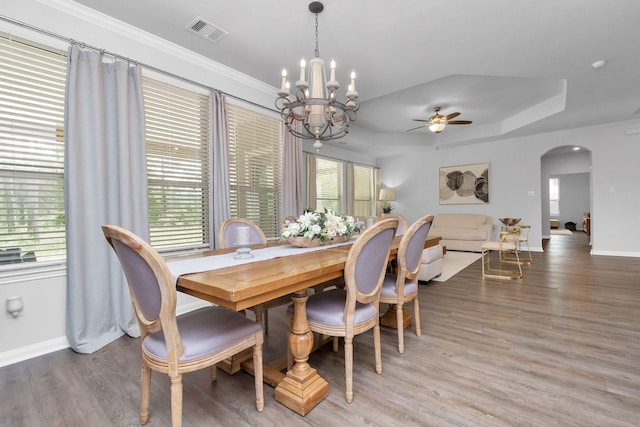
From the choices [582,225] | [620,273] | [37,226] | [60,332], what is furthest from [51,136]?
[582,225]

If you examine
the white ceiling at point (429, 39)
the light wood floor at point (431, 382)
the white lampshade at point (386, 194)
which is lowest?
the light wood floor at point (431, 382)

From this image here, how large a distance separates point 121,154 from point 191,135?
818 millimetres

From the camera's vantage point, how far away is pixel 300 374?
1.58 metres

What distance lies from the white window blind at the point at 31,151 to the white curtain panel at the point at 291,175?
2358 mm

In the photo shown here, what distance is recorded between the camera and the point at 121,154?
96.2 inches

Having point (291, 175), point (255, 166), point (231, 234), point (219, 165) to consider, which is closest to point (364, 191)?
point (291, 175)

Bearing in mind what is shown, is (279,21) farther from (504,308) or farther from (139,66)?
(504,308)

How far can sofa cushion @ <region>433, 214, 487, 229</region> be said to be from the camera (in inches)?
273

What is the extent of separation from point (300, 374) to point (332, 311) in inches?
14.6

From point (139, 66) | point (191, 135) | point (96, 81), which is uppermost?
point (139, 66)

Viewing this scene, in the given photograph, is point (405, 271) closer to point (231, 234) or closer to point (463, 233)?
point (231, 234)

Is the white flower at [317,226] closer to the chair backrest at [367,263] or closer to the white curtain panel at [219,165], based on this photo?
the chair backrest at [367,263]

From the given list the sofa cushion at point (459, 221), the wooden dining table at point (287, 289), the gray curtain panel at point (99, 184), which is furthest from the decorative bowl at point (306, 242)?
the sofa cushion at point (459, 221)

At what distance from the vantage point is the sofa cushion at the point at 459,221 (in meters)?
6.94
